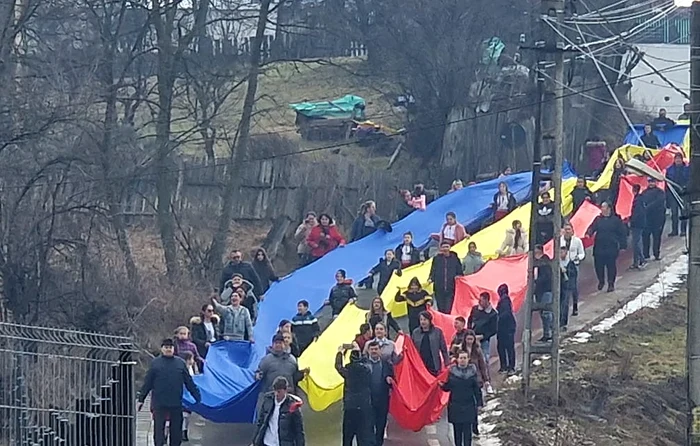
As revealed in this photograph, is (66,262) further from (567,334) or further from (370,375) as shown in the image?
(370,375)

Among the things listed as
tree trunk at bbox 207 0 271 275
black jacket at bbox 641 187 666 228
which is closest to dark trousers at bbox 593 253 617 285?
black jacket at bbox 641 187 666 228

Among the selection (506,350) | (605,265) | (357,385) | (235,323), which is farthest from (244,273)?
(357,385)

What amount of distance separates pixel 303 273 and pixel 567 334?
5.10 m

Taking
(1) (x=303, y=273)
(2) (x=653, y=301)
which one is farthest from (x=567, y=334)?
(1) (x=303, y=273)

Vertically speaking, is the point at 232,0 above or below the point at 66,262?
above

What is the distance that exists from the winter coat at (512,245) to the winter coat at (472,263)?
113 cm

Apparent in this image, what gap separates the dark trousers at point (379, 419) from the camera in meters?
16.5

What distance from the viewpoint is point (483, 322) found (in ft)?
63.2

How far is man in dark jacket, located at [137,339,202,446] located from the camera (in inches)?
621

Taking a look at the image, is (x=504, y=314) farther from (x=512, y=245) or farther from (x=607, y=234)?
(x=607, y=234)

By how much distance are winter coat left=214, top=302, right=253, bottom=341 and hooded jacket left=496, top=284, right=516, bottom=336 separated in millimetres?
3620

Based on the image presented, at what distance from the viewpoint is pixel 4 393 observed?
44.5ft

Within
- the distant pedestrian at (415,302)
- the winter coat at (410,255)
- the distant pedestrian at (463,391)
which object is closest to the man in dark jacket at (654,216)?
the winter coat at (410,255)

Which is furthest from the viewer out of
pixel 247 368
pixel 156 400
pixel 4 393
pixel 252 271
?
pixel 252 271
